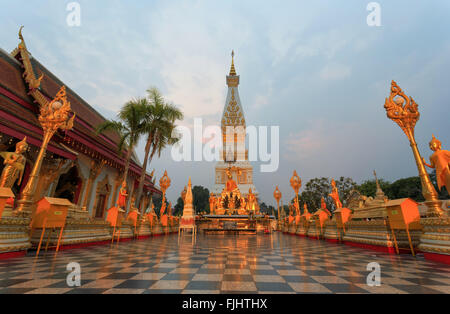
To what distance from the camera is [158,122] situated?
10.3 metres

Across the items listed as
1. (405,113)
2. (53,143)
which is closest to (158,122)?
(53,143)

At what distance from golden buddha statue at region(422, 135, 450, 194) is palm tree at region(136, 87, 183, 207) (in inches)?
388

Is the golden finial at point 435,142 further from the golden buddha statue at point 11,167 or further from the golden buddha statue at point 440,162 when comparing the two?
the golden buddha statue at point 11,167

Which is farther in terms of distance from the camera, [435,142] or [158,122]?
[158,122]

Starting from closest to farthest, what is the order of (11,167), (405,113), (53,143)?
1. (11,167)
2. (405,113)
3. (53,143)

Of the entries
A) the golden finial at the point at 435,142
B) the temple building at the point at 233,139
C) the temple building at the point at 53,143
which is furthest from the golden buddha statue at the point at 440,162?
the temple building at the point at 233,139

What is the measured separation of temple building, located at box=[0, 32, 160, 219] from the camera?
7113 mm

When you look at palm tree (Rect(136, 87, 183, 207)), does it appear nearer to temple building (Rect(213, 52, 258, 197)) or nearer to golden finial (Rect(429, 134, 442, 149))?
golden finial (Rect(429, 134, 442, 149))

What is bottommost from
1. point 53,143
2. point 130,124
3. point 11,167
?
point 11,167

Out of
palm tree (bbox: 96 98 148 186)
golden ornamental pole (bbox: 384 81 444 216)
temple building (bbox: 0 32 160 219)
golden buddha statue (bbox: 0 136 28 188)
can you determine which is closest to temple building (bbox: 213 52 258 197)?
temple building (bbox: 0 32 160 219)

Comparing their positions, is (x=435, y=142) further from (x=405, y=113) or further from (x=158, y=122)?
(x=158, y=122)

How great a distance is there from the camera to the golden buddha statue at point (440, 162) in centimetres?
426

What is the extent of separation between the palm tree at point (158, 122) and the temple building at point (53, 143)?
5.84 feet

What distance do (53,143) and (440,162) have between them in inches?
489
